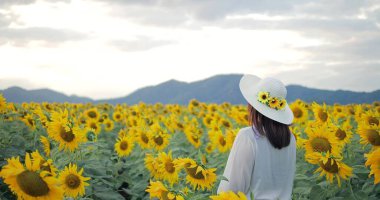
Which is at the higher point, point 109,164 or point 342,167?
point 342,167

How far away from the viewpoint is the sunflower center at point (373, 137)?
17.8 feet

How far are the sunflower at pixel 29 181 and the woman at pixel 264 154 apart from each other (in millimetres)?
1413

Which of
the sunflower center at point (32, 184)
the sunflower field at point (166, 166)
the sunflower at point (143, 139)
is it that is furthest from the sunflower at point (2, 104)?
the sunflower center at point (32, 184)

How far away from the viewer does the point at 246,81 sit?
14.2 feet

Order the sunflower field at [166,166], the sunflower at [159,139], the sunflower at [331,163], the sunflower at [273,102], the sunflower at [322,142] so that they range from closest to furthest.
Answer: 1. the sunflower field at [166,166]
2. the sunflower at [273,102]
3. the sunflower at [331,163]
4. the sunflower at [322,142]
5. the sunflower at [159,139]

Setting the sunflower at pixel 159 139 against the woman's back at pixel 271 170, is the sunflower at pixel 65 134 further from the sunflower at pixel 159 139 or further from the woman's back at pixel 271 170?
the woman's back at pixel 271 170

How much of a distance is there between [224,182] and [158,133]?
324cm

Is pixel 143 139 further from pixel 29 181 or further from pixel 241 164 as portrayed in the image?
pixel 29 181

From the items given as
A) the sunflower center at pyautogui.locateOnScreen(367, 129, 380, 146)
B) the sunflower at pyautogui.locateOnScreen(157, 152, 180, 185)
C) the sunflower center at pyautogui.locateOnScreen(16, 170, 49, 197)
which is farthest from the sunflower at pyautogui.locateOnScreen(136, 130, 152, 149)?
the sunflower center at pyautogui.locateOnScreen(16, 170, 49, 197)

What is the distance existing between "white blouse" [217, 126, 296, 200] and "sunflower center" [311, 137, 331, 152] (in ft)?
4.35

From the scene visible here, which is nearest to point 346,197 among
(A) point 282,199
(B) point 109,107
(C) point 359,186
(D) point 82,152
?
(C) point 359,186

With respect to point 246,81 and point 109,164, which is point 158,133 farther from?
point 246,81

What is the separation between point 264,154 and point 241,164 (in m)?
0.21

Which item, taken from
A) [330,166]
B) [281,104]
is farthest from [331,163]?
[281,104]
